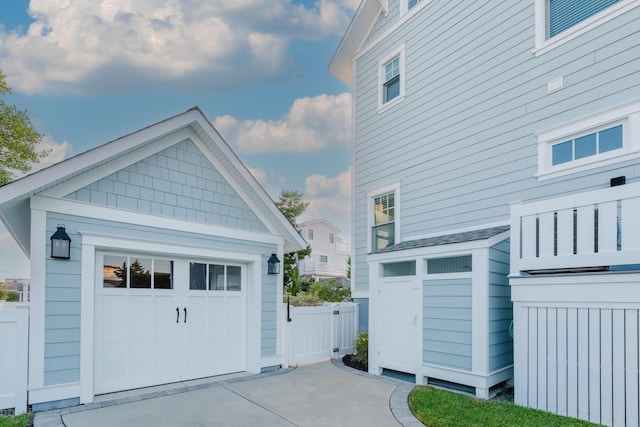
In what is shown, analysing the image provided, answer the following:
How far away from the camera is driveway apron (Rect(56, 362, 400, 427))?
4.43m

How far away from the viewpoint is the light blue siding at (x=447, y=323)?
5.49 metres

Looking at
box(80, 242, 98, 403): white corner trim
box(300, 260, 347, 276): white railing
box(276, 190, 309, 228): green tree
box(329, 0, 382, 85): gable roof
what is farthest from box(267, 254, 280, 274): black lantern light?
box(300, 260, 347, 276): white railing

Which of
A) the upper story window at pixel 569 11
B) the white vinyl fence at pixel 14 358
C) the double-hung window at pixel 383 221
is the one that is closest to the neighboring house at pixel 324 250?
the double-hung window at pixel 383 221

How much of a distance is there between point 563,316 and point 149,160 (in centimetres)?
604

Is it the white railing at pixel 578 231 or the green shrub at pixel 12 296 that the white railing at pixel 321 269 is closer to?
the green shrub at pixel 12 296

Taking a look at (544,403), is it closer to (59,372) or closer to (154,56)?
A: (59,372)

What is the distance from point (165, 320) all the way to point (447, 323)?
14.3ft

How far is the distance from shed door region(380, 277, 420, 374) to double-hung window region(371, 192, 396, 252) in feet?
6.50

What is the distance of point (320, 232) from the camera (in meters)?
30.5

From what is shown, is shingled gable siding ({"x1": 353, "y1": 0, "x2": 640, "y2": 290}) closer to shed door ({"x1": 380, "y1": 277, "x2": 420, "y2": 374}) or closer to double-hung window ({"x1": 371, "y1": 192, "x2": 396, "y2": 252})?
double-hung window ({"x1": 371, "y1": 192, "x2": 396, "y2": 252})

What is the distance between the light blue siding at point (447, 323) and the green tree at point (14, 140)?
14.5 m

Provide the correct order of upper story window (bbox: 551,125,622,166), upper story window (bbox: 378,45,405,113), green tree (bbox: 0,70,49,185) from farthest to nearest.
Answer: green tree (bbox: 0,70,49,185) → upper story window (bbox: 378,45,405,113) → upper story window (bbox: 551,125,622,166)

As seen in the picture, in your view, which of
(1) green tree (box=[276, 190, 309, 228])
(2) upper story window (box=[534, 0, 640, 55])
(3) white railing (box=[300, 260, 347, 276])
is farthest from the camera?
(3) white railing (box=[300, 260, 347, 276])

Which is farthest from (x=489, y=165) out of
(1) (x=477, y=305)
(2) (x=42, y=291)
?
(2) (x=42, y=291)
